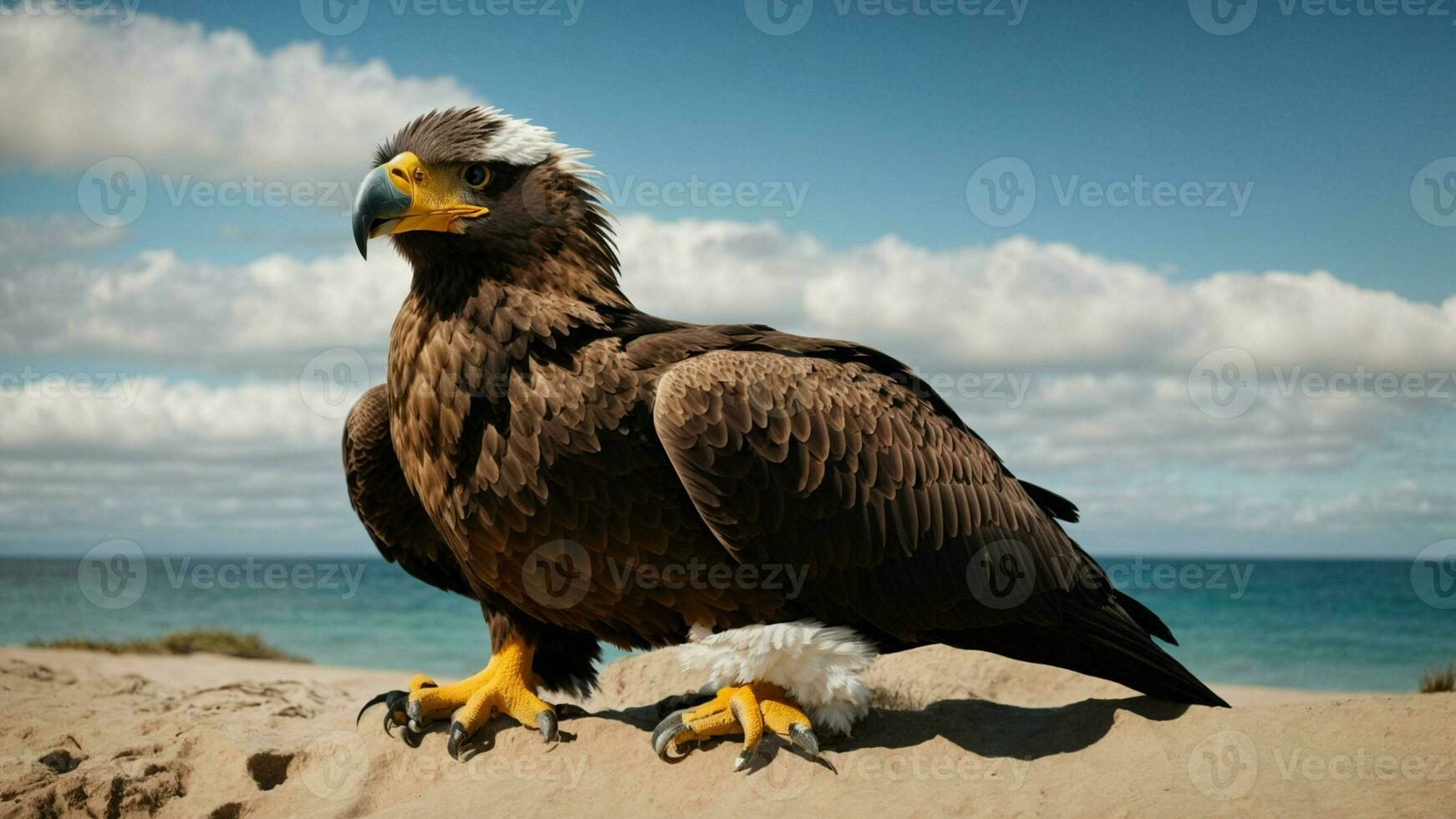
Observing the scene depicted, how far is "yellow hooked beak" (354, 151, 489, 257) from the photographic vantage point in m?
4.34

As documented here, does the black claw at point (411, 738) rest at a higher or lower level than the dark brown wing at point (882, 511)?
lower

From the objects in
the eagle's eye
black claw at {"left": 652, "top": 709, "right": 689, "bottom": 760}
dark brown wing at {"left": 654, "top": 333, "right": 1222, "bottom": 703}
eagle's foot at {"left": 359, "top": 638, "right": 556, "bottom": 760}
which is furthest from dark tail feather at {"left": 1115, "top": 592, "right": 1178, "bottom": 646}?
the eagle's eye

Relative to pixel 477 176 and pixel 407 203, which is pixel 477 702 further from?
pixel 477 176

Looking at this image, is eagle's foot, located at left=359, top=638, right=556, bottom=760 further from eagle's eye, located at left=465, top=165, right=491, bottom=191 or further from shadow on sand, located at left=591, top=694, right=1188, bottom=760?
eagle's eye, located at left=465, top=165, right=491, bottom=191

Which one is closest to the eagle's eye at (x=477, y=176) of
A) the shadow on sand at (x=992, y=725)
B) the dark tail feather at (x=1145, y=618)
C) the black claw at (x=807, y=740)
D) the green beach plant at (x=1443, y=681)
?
the shadow on sand at (x=992, y=725)

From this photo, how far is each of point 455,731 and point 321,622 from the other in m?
31.1

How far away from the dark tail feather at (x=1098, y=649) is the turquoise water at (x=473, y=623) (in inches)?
240

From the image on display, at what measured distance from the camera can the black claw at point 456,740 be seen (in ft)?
15.3

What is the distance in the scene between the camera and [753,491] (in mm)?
4078

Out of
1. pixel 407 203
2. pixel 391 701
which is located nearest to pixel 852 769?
pixel 391 701

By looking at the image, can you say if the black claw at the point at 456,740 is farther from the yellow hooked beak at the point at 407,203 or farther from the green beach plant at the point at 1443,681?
the green beach plant at the point at 1443,681

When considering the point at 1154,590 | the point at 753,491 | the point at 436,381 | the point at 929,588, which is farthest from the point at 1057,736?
the point at 1154,590

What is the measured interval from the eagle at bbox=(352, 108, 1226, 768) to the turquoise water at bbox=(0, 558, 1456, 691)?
256 inches

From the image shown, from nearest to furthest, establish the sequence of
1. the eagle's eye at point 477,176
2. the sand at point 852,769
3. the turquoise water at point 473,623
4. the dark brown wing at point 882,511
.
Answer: the sand at point 852,769 < the dark brown wing at point 882,511 < the eagle's eye at point 477,176 < the turquoise water at point 473,623
